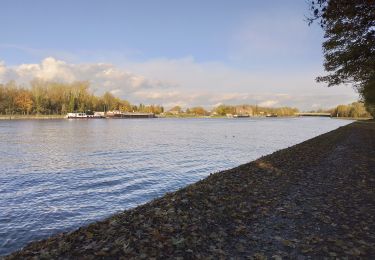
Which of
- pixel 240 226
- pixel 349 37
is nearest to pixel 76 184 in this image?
pixel 240 226

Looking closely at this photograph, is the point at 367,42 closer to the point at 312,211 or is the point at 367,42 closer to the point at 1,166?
the point at 312,211

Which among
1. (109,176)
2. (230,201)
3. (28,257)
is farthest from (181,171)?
(28,257)

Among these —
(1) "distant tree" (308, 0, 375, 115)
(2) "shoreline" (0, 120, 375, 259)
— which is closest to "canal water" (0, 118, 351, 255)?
(2) "shoreline" (0, 120, 375, 259)

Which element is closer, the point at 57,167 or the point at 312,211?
the point at 312,211

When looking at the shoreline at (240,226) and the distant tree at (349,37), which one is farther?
the distant tree at (349,37)

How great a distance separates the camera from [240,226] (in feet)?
37.2

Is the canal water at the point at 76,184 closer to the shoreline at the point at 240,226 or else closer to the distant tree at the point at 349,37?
the shoreline at the point at 240,226

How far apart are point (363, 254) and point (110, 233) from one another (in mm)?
7287

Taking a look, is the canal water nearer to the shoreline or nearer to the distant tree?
the shoreline

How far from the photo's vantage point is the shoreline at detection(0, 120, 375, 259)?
936 centimetres

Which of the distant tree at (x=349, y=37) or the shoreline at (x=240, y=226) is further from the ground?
the distant tree at (x=349, y=37)

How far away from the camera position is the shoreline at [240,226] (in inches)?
368

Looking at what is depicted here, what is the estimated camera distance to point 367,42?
28609mm

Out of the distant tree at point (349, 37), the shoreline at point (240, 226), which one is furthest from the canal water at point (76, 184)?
the distant tree at point (349, 37)
